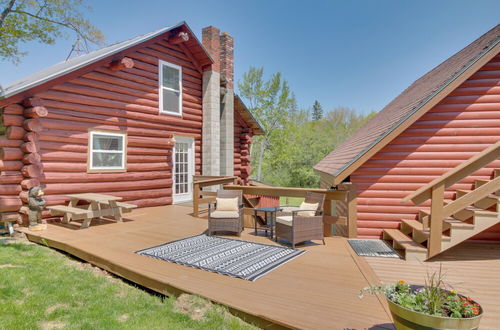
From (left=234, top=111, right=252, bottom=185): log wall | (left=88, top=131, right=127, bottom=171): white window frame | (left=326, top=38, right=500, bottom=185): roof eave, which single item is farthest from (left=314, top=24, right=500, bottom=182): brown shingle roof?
(left=88, top=131, right=127, bottom=171): white window frame

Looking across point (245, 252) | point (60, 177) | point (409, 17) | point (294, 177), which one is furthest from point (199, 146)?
point (294, 177)

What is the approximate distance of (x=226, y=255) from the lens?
4.97 meters

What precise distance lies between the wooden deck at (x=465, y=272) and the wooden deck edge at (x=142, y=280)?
2.01 m

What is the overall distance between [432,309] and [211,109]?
1000 centimetres

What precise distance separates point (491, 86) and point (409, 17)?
1291cm

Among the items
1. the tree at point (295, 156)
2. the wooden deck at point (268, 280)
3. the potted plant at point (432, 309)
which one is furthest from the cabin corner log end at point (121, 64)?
the tree at point (295, 156)

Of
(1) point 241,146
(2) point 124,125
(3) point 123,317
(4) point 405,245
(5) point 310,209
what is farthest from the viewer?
(1) point 241,146

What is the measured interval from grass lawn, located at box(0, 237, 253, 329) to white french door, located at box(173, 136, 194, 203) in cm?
611

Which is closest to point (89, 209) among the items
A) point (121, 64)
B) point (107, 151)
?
point (107, 151)

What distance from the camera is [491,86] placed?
6340 mm

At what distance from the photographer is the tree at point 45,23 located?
14.4m

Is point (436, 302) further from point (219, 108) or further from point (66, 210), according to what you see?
point (219, 108)

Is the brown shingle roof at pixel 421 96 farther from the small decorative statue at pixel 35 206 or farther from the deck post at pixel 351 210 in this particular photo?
the small decorative statue at pixel 35 206

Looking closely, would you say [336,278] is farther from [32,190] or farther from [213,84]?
[213,84]
